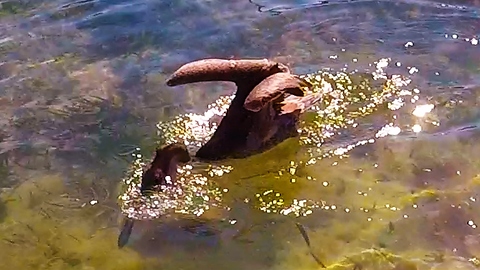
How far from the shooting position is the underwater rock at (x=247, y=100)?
167 inches

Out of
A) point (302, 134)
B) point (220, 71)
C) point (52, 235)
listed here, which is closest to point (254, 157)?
point (302, 134)

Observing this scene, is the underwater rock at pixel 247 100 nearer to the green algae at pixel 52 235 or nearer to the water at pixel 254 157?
the water at pixel 254 157

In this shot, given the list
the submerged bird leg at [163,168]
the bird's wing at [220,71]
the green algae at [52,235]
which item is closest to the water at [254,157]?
the green algae at [52,235]

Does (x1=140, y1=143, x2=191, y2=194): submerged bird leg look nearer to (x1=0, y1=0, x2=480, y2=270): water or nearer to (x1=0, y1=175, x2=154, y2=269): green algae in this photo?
(x1=0, y1=0, x2=480, y2=270): water

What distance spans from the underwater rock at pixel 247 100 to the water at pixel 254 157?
0.09 metres

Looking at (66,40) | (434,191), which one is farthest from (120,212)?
(66,40)

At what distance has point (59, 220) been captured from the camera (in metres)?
4.13

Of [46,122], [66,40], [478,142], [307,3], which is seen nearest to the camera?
[478,142]

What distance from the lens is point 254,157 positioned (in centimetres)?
455

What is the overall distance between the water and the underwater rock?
87 mm

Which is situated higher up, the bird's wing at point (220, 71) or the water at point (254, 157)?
the bird's wing at point (220, 71)

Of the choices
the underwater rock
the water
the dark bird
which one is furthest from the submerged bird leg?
the underwater rock

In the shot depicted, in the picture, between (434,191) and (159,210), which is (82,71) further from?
(434,191)

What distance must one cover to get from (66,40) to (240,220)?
2741mm
